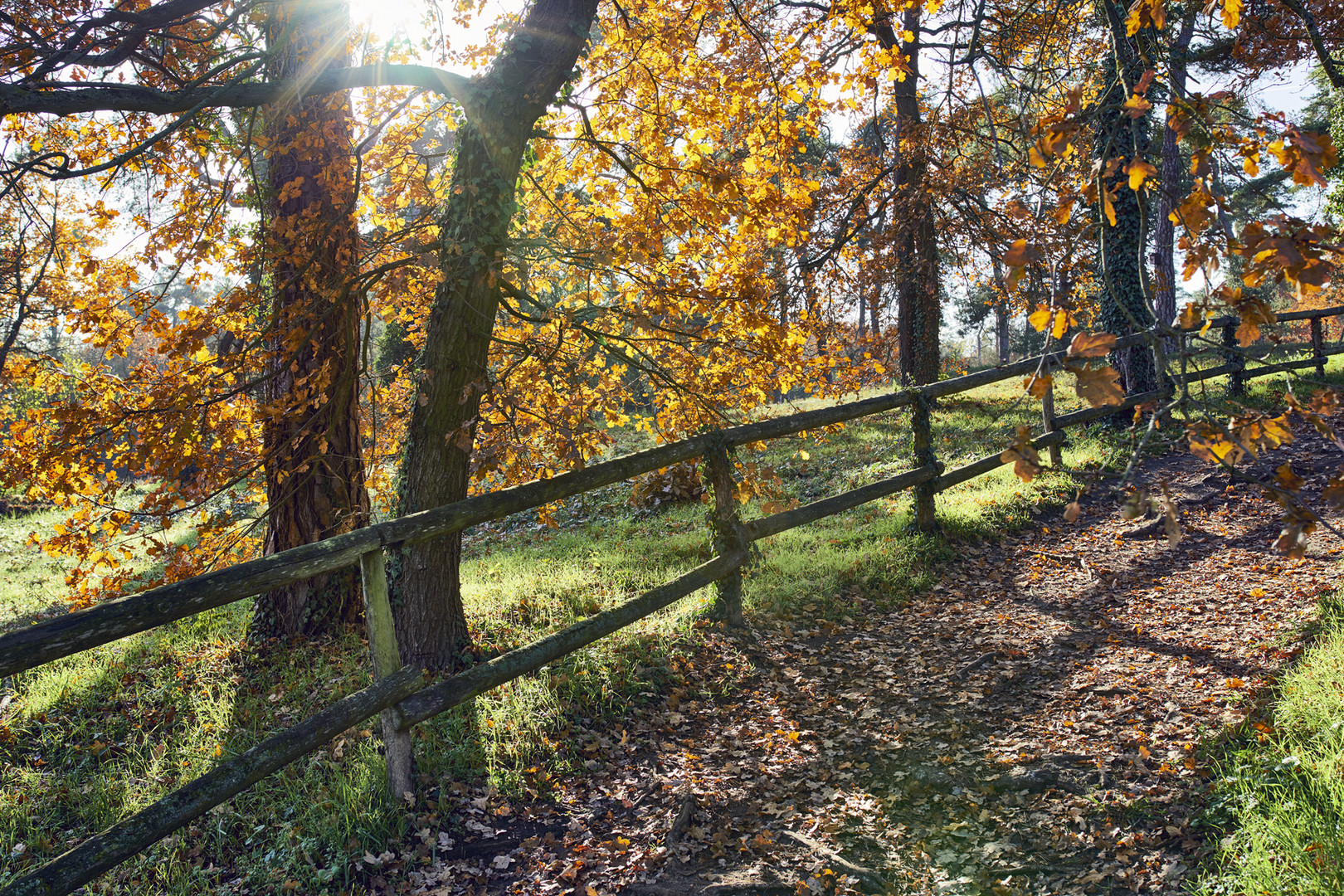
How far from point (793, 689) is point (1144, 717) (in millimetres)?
2093

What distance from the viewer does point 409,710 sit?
378 cm

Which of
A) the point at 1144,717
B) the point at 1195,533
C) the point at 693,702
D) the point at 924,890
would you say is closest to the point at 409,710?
the point at 693,702

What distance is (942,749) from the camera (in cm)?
421

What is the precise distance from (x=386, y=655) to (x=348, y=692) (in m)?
1.63

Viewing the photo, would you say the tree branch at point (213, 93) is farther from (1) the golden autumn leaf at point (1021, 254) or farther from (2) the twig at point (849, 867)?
(2) the twig at point (849, 867)

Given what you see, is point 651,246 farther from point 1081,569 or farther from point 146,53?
point 1081,569

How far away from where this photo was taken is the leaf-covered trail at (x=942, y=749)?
11.0ft

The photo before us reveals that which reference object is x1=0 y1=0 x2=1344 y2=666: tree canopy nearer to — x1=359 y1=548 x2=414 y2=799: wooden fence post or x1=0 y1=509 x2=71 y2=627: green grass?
x1=359 y1=548 x2=414 y2=799: wooden fence post

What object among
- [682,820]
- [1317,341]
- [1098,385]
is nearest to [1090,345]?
[1098,385]

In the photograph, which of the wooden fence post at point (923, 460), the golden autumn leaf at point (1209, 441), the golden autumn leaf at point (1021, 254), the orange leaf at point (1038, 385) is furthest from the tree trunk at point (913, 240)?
the golden autumn leaf at point (1209, 441)

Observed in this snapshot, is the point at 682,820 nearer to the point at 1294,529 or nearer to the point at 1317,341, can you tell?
the point at 1294,529

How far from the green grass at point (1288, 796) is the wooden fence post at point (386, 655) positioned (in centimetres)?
361

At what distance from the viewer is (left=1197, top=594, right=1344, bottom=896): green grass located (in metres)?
2.69

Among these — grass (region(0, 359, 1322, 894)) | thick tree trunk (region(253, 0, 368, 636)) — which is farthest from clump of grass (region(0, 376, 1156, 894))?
thick tree trunk (region(253, 0, 368, 636))
